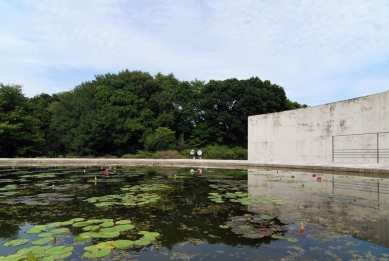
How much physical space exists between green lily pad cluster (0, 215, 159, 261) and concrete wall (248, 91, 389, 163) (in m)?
10.6

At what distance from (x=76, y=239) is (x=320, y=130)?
40.5 ft

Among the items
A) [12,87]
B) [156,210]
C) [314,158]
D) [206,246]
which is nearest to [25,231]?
[156,210]

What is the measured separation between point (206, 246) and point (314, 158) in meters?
11.8

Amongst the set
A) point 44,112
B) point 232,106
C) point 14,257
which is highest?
point 232,106

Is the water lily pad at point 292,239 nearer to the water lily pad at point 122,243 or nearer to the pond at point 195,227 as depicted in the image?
the pond at point 195,227

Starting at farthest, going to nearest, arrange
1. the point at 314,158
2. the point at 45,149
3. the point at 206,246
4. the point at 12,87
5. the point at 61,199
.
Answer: the point at 45,149
the point at 12,87
the point at 314,158
the point at 61,199
the point at 206,246

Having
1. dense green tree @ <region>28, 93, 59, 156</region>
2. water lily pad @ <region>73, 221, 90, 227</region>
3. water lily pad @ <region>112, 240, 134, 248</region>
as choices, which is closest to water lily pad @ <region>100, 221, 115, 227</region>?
water lily pad @ <region>73, 221, 90, 227</region>

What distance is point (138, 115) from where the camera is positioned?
2261 cm

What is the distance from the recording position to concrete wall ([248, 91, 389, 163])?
406 inches

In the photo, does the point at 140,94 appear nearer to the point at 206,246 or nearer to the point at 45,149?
the point at 45,149

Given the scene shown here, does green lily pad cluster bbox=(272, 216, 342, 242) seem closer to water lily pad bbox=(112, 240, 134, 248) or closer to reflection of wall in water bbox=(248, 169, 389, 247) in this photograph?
reflection of wall in water bbox=(248, 169, 389, 247)

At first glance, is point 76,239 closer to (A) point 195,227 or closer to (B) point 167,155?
(A) point 195,227

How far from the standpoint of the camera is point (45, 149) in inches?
881

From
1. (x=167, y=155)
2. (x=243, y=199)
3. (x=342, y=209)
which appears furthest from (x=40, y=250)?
(x=167, y=155)
